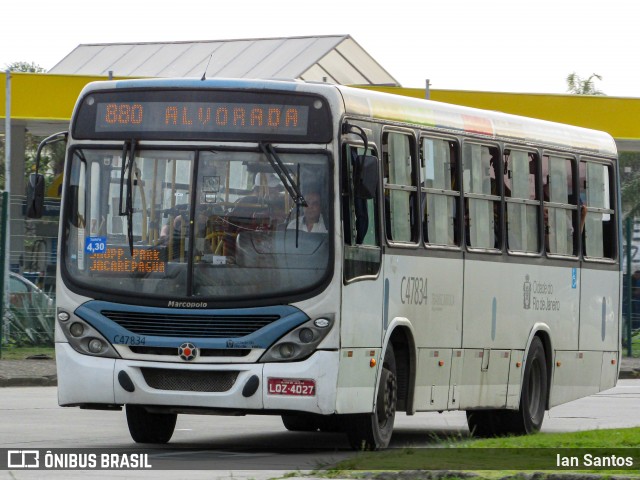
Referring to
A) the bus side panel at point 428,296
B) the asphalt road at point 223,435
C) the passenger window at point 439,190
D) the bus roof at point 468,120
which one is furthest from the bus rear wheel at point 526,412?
the passenger window at point 439,190

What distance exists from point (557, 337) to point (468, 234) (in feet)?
7.87

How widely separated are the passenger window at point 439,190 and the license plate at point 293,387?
245 centimetres

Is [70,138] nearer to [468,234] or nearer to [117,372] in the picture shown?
[117,372]

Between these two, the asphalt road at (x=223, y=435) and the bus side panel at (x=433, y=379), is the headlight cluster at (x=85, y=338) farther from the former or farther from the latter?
the bus side panel at (x=433, y=379)

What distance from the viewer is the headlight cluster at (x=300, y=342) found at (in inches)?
506

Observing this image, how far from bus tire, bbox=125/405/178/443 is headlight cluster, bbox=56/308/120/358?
92 centimetres

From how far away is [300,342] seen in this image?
1288cm

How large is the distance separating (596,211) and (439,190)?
3681mm

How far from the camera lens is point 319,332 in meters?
12.9

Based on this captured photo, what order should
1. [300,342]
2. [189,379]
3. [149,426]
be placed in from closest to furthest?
[300,342], [189,379], [149,426]

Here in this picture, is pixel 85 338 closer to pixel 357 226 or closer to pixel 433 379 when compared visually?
pixel 357 226

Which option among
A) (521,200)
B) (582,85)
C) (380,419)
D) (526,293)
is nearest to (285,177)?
(380,419)

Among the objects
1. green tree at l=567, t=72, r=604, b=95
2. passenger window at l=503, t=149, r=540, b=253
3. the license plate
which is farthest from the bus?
green tree at l=567, t=72, r=604, b=95

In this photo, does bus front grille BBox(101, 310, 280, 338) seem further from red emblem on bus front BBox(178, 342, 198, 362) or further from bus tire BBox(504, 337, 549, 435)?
bus tire BBox(504, 337, 549, 435)
